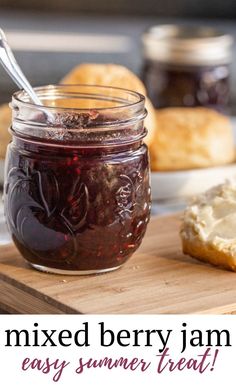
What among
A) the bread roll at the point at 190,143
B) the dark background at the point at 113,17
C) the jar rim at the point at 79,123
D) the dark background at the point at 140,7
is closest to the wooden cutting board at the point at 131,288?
the jar rim at the point at 79,123

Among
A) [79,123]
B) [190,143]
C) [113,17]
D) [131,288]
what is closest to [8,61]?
[79,123]

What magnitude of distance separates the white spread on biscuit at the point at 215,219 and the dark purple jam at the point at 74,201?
4.4 inches

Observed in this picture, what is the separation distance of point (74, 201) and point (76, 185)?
0.08 feet

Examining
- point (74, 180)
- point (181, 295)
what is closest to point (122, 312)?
point (181, 295)

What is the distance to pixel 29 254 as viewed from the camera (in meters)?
1.54

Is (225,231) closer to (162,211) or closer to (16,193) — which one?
(16,193)

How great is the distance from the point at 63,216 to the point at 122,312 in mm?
198

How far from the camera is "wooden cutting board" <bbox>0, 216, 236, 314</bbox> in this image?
1.40 meters

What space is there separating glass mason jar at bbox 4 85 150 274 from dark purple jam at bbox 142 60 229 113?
1.17 metres

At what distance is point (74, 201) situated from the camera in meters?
1.47

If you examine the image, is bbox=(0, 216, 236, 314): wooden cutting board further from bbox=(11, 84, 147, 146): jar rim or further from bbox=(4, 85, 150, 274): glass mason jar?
bbox=(11, 84, 147, 146): jar rim

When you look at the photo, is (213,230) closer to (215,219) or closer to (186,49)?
(215,219)

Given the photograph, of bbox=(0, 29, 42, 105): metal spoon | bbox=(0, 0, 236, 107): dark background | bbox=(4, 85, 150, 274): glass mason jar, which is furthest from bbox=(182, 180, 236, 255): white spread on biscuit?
bbox=(0, 0, 236, 107): dark background

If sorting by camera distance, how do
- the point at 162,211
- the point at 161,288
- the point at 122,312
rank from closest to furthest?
1. the point at 122,312
2. the point at 161,288
3. the point at 162,211
